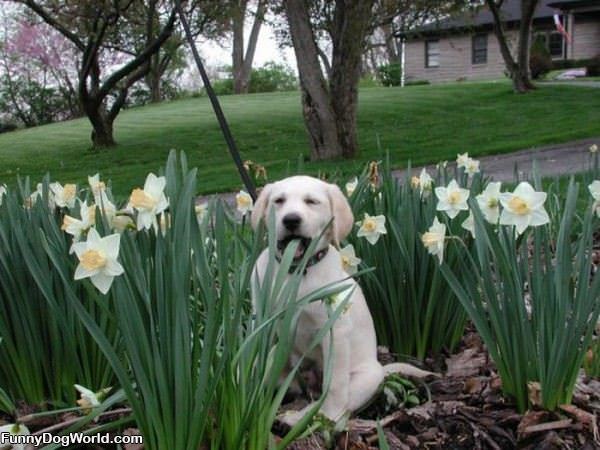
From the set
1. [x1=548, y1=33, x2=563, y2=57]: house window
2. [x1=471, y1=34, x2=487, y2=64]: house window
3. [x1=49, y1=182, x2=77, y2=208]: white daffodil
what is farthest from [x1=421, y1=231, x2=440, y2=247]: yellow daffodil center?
→ [x1=471, y1=34, x2=487, y2=64]: house window

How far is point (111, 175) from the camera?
1384cm

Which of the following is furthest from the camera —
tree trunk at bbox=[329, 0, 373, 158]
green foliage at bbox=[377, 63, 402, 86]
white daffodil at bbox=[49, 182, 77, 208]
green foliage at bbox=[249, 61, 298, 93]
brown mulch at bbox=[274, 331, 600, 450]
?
green foliage at bbox=[249, 61, 298, 93]

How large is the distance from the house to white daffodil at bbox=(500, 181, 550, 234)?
38511 mm

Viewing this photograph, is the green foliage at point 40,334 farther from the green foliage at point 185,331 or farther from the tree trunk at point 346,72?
the tree trunk at point 346,72

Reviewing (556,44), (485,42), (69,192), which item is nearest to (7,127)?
(485,42)

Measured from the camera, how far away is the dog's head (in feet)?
8.09

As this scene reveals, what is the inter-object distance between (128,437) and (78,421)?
0.68ft

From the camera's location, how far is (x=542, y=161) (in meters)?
11.5

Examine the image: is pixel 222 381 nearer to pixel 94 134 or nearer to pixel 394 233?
pixel 394 233

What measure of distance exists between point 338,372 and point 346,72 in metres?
11.4

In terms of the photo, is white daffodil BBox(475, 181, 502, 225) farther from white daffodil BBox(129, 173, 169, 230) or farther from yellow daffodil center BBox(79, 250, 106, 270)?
yellow daffodil center BBox(79, 250, 106, 270)

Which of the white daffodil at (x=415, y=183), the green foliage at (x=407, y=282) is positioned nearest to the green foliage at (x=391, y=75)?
the white daffodil at (x=415, y=183)

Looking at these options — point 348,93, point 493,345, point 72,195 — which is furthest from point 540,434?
point 348,93

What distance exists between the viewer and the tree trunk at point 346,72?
13.2 metres
